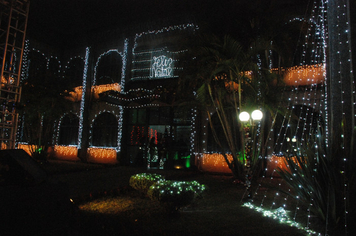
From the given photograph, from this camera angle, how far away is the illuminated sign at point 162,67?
41.5 ft

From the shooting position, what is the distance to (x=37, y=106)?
40.1 feet

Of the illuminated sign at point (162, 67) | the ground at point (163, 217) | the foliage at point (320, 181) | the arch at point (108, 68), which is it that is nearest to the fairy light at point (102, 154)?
the arch at point (108, 68)

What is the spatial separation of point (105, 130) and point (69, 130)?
2.98 m

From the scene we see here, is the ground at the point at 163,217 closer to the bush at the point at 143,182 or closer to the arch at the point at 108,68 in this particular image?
the bush at the point at 143,182

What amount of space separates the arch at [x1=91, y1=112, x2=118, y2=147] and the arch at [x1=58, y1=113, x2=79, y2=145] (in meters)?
1.61

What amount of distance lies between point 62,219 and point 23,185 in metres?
0.82

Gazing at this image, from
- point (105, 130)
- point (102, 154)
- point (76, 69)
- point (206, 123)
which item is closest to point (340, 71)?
point (206, 123)

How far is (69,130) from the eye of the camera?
15234 mm

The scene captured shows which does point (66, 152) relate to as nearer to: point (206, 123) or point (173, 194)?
point (206, 123)

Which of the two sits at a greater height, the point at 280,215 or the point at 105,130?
the point at 105,130

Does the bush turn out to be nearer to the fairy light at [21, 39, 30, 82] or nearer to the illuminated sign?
the illuminated sign

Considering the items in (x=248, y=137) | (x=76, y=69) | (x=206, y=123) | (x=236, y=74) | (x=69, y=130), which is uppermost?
(x=76, y=69)

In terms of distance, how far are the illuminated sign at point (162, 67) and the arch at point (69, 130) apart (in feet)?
19.8


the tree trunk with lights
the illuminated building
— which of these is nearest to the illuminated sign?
the illuminated building
